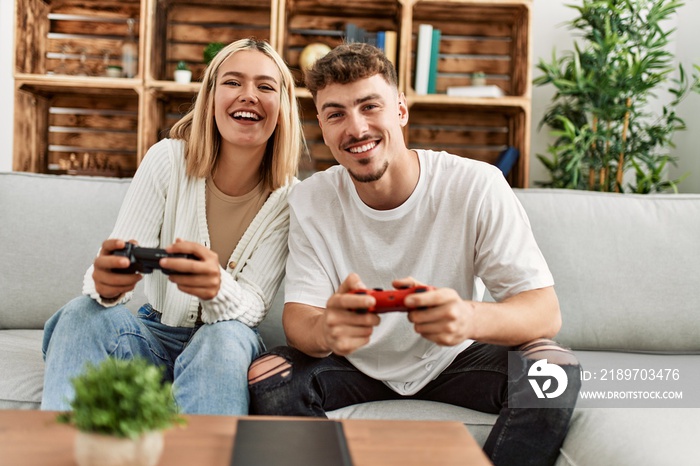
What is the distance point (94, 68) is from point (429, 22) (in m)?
1.46

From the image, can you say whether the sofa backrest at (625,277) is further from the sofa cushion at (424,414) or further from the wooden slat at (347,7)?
the wooden slat at (347,7)

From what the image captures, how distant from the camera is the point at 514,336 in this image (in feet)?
4.08

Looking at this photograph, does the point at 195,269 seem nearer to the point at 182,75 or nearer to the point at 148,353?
the point at 148,353

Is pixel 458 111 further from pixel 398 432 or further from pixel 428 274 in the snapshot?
pixel 398 432

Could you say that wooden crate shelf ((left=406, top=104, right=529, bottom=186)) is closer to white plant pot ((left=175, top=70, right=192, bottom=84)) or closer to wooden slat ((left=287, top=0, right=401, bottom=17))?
wooden slat ((left=287, top=0, right=401, bottom=17))

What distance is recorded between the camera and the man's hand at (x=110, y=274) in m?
1.16

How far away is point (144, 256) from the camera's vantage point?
3.68 ft

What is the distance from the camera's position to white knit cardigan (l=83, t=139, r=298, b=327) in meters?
1.50

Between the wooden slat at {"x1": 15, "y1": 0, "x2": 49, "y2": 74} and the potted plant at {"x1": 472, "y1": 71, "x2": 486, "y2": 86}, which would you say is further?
the potted plant at {"x1": 472, "y1": 71, "x2": 486, "y2": 86}

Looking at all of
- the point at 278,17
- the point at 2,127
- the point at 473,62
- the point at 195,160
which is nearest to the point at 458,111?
the point at 473,62

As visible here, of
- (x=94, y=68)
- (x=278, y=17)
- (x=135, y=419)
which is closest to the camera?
(x=135, y=419)

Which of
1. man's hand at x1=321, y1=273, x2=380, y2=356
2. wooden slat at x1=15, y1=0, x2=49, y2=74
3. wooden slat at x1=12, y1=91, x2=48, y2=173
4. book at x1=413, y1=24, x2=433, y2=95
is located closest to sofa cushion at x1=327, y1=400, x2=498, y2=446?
man's hand at x1=321, y1=273, x2=380, y2=356

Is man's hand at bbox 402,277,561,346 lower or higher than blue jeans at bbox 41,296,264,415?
higher

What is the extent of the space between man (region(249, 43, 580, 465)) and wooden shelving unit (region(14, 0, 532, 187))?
1.10 metres
